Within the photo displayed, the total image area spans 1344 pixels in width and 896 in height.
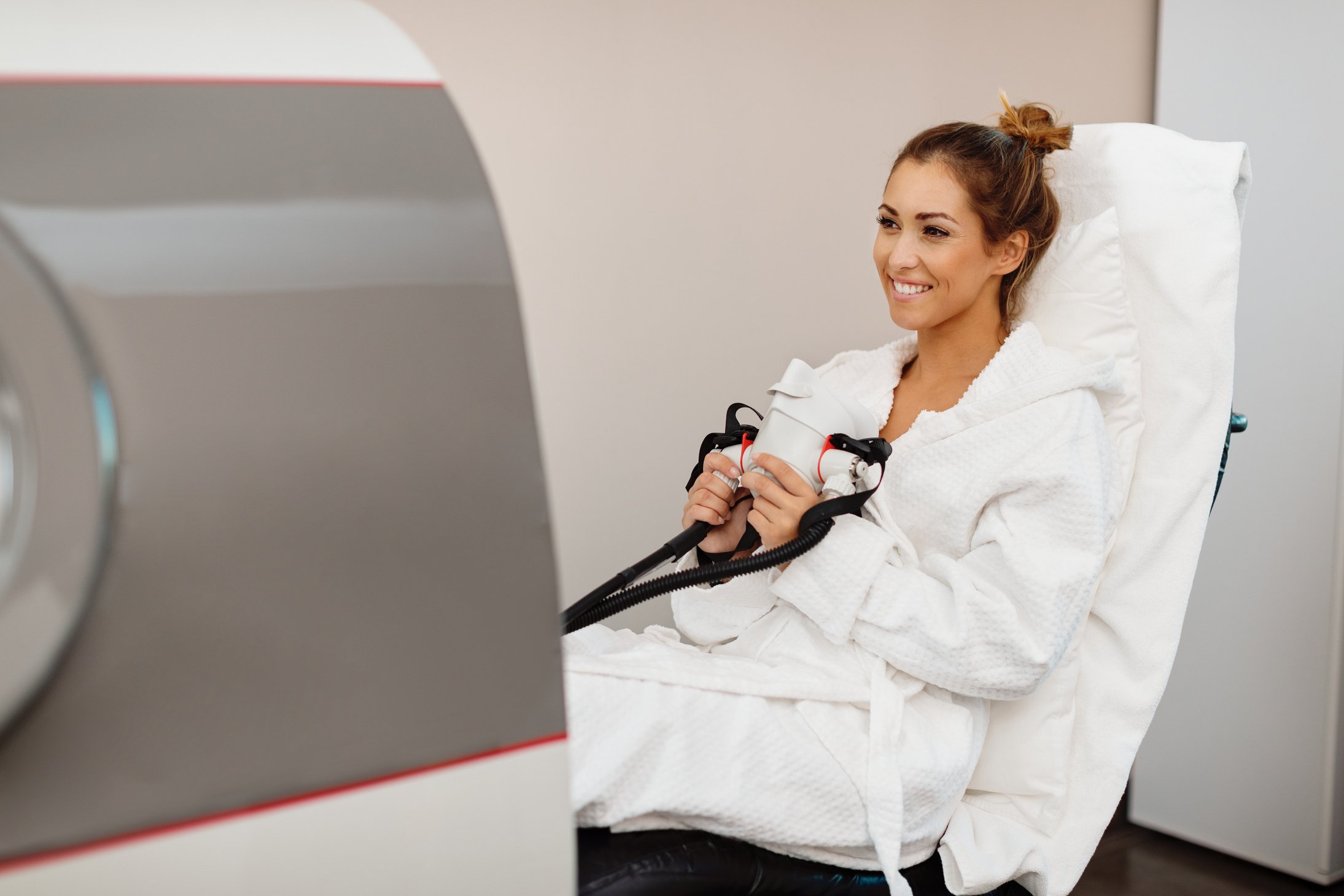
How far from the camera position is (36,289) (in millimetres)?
588

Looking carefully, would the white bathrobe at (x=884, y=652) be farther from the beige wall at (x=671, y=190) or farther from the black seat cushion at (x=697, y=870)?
the beige wall at (x=671, y=190)

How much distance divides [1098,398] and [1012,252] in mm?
252

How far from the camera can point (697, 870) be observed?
1010 mm

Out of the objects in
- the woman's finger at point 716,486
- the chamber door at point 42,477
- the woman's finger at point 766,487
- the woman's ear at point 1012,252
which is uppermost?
the chamber door at point 42,477

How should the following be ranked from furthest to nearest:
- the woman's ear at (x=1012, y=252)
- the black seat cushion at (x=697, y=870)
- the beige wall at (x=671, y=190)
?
the beige wall at (x=671, y=190) → the woman's ear at (x=1012, y=252) → the black seat cushion at (x=697, y=870)

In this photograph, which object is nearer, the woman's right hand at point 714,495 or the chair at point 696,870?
the chair at point 696,870

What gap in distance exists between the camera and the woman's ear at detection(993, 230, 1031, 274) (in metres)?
1.51

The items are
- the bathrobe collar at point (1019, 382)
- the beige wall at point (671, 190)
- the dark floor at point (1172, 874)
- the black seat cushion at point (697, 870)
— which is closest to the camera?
the black seat cushion at point (697, 870)

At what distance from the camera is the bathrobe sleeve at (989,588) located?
1.18m

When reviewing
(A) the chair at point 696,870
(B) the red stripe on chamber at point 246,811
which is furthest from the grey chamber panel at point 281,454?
(A) the chair at point 696,870

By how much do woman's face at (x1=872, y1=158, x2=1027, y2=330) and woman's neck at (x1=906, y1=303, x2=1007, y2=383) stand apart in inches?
1.1

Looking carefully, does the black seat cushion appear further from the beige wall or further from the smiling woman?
the beige wall

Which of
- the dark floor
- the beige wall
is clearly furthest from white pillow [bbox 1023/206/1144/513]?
the dark floor

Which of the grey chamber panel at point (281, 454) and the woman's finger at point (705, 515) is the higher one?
the grey chamber panel at point (281, 454)
